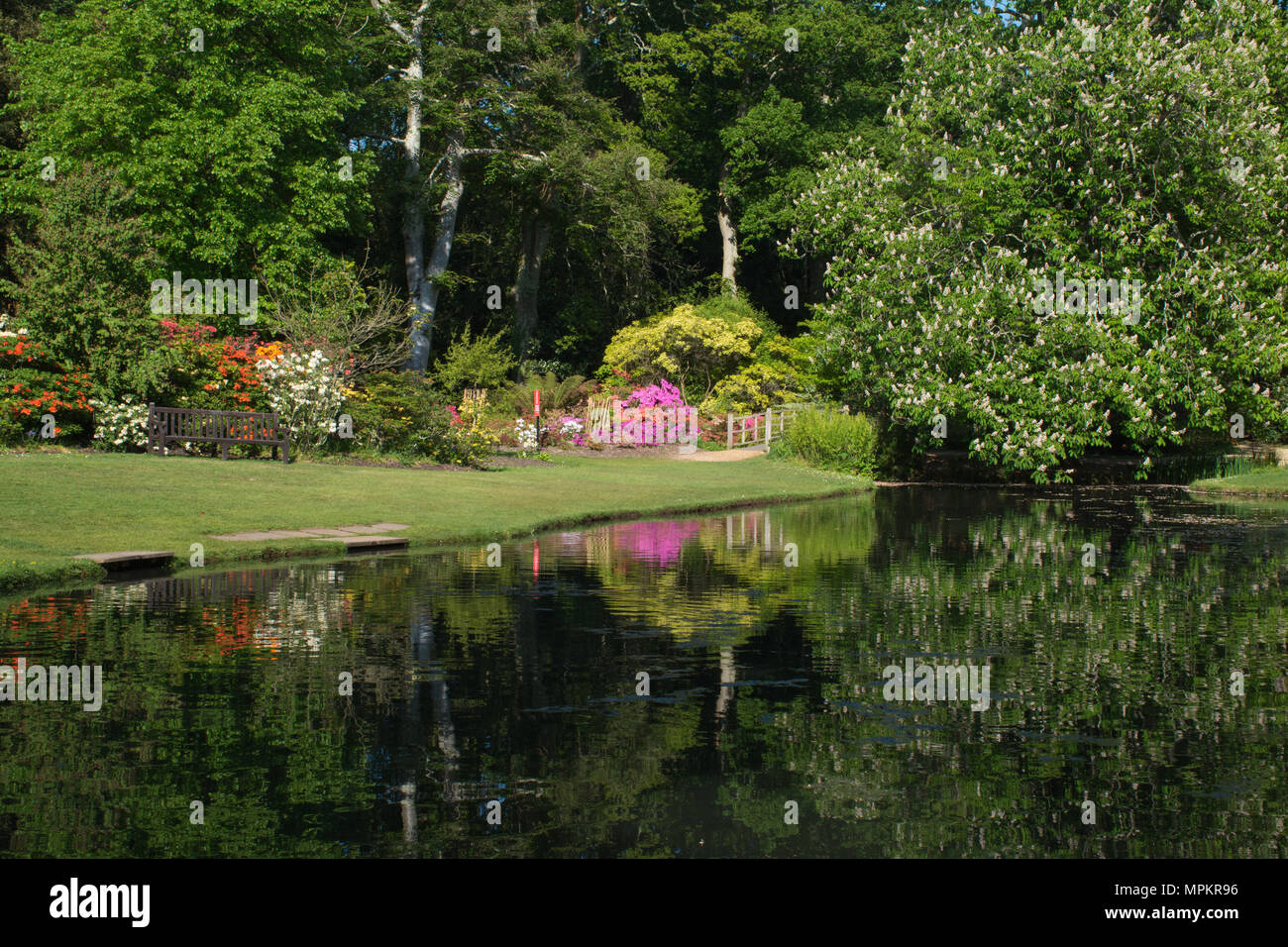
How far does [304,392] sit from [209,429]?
210cm

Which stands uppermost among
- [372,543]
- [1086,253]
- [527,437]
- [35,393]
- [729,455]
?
[1086,253]

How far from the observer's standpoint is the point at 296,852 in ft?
17.0

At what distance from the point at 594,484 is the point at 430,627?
15338mm

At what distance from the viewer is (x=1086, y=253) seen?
111 feet

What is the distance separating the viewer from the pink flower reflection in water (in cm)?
1598

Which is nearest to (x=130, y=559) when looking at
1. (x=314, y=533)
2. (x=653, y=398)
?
(x=314, y=533)

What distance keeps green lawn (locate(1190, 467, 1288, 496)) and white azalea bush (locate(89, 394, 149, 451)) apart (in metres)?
25.4

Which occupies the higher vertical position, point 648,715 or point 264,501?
point 264,501

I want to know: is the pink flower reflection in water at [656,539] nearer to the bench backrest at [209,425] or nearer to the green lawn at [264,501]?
the green lawn at [264,501]

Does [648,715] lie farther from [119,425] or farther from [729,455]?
[729,455]

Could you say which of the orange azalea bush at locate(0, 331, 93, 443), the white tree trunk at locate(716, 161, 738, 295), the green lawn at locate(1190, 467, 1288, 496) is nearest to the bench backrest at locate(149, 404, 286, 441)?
the orange azalea bush at locate(0, 331, 93, 443)

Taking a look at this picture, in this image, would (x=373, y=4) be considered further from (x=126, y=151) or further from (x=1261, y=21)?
(x=1261, y=21)

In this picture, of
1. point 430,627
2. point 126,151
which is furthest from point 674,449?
point 430,627
